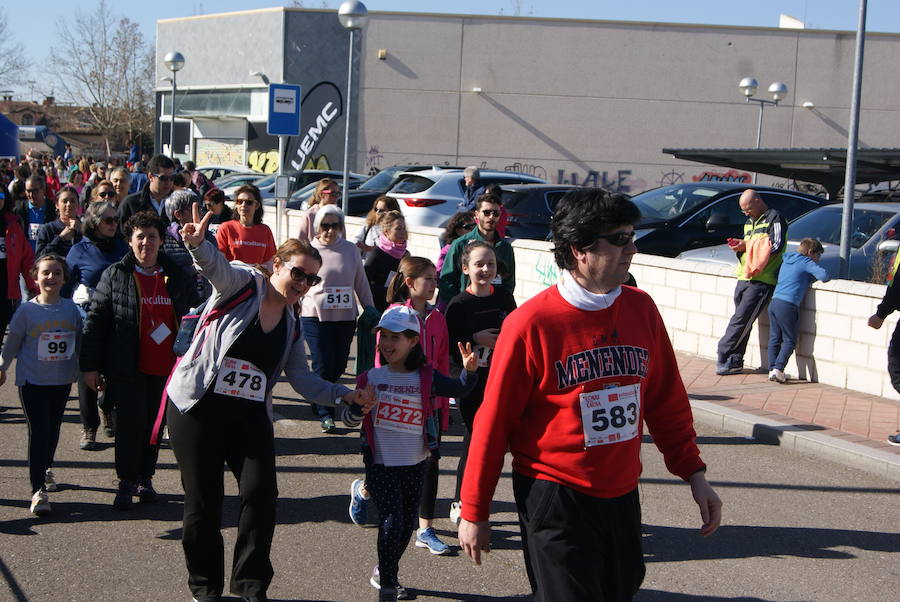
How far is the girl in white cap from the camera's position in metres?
→ 4.81

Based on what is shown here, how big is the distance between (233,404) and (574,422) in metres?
1.70

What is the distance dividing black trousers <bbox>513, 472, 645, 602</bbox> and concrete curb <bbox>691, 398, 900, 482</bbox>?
4.68 meters

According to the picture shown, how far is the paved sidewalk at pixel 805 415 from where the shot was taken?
764 cm

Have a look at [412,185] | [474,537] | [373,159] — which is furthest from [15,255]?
[373,159]

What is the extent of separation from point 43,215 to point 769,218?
7960mm

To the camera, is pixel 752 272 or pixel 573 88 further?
pixel 573 88

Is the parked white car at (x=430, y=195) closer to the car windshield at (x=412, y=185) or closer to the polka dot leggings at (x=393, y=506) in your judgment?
the car windshield at (x=412, y=185)

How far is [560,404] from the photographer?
328 centimetres

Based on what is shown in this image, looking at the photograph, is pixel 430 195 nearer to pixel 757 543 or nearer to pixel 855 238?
pixel 855 238

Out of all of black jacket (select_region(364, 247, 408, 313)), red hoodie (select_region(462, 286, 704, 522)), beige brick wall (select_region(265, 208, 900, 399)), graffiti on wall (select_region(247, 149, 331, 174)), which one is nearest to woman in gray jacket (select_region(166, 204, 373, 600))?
red hoodie (select_region(462, 286, 704, 522))

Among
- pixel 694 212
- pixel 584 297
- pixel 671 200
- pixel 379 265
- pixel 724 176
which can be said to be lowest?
pixel 379 265

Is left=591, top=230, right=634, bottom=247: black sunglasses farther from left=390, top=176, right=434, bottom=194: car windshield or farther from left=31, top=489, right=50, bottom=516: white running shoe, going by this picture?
left=390, top=176, right=434, bottom=194: car windshield

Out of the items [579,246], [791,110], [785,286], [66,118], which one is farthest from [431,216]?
[66,118]

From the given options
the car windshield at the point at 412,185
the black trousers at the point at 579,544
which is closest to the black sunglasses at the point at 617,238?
the black trousers at the point at 579,544
